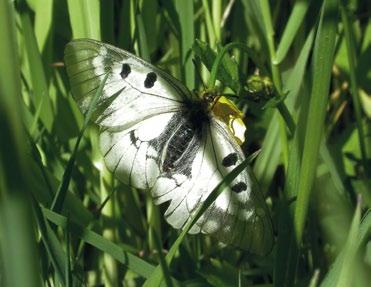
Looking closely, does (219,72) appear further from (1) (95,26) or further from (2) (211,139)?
(1) (95,26)

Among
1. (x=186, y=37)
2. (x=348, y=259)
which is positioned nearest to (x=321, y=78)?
(x=348, y=259)

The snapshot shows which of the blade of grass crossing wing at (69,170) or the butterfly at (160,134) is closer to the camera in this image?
the blade of grass crossing wing at (69,170)

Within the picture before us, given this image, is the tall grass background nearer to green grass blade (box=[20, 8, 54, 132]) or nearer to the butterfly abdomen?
green grass blade (box=[20, 8, 54, 132])

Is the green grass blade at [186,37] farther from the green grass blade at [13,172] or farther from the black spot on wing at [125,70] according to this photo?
the green grass blade at [13,172]

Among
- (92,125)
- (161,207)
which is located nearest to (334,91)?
(161,207)

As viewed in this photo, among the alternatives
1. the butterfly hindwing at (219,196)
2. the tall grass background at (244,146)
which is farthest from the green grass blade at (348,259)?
the butterfly hindwing at (219,196)

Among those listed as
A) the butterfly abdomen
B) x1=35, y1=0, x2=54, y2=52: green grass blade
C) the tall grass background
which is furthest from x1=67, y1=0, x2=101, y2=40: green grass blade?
the butterfly abdomen

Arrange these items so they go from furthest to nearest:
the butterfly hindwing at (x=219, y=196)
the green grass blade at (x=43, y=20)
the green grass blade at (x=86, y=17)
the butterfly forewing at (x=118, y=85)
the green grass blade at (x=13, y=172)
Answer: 1. the green grass blade at (x=43, y=20)
2. the green grass blade at (x=86, y=17)
3. the butterfly forewing at (x=118, y=85)
4. the butterfly hindwing at (x=219, y=196)
5. the green grass blade at (x=13, y=172)

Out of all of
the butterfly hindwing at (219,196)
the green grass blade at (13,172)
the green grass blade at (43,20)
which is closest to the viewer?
the green grass blade at (13,172)

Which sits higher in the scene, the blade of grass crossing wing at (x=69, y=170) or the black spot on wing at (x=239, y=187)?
the blade of grass crossing wing at (x=69, y=170)
